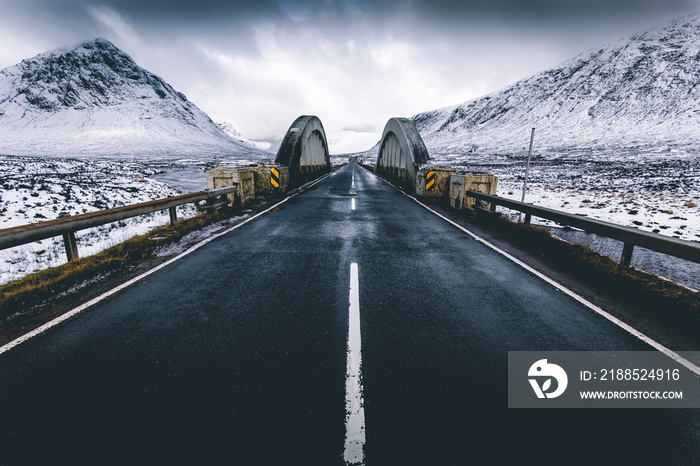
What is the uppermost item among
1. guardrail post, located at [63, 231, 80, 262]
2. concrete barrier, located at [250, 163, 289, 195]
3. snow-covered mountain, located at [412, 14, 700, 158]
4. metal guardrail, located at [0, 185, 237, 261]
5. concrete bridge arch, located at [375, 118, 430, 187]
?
snow-covered mountain, located at [412, 14, 700, 158]

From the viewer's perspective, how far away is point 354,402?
2580 mm

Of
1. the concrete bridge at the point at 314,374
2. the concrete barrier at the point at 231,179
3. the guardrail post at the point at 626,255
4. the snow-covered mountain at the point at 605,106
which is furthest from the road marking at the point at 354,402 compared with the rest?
the snow-covered mountain at the point at 605,106

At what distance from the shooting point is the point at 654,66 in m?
138

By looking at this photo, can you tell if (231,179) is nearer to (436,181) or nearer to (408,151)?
(436,181)

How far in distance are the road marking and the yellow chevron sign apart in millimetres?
11886

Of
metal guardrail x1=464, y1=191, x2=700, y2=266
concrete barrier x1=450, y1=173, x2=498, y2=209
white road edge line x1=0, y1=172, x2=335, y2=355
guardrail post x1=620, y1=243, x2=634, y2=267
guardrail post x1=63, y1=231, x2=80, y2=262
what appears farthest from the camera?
concrete barrier x1=450, y1=173, x2=498, y2=209

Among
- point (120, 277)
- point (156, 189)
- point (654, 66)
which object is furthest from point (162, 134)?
point (654, 66)

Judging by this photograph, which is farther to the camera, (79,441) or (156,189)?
(156,189)

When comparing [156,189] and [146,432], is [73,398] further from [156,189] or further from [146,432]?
[156,189]

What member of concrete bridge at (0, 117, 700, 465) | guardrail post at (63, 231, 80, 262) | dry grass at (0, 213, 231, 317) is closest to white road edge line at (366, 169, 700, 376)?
concrete bridge at (0, 117, 700, 465)

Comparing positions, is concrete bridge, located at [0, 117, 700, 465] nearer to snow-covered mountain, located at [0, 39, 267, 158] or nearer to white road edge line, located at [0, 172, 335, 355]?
white road edge line, located at [0, 172, 335, 355]

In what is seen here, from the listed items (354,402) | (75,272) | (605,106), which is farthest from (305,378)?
(605,106)

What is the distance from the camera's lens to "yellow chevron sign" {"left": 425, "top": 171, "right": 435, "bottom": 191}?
14.6 meters

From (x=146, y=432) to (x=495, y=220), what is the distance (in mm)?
9792
